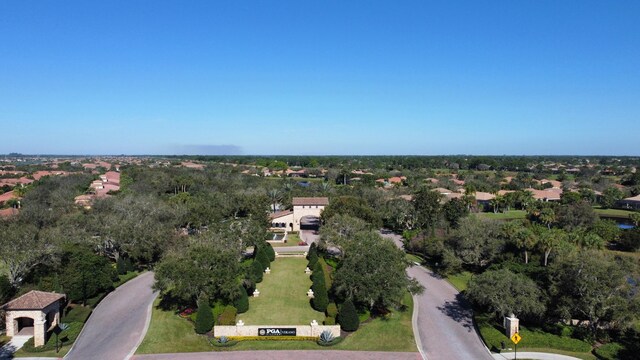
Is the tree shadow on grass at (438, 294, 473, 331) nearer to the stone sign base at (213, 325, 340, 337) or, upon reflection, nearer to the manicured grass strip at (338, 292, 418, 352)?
the manicured grass strip at (338, 292, 418, 352)

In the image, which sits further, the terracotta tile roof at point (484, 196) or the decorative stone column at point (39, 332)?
the terracotta tile roof at point (484, 196)

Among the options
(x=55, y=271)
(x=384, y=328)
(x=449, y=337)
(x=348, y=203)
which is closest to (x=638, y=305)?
(x=449, y=337)

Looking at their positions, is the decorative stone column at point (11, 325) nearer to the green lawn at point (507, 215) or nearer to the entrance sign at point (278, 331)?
the entrance sign at point (278, 331)

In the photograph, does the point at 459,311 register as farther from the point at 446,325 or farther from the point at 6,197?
the point at 6,197

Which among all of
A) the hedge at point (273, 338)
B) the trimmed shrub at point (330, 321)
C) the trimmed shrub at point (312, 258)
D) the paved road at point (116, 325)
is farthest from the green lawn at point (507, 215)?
the paved road at point (116, 325)

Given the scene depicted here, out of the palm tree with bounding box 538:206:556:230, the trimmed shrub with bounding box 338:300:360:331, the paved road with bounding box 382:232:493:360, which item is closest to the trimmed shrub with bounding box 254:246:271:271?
the trimmed shrub with bounding box 338:300:360:331

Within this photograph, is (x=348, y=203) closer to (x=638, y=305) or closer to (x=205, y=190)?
(x=638, y=305)
